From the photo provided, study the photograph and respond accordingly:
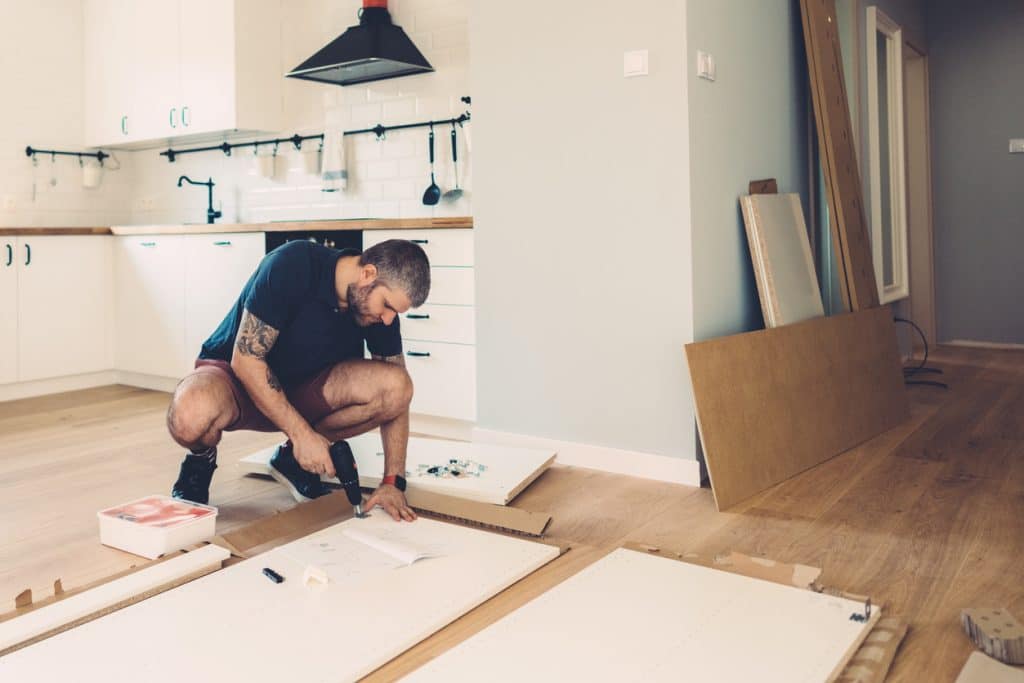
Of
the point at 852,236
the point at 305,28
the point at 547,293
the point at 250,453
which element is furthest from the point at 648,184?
the point at 305,28

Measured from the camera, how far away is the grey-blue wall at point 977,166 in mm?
5531

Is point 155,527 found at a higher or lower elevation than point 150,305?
lower

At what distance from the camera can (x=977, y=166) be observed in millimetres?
5664

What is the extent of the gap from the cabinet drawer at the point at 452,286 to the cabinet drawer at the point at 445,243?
1.4 inches

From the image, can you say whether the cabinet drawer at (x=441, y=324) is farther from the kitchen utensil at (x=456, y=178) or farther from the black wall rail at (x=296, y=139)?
the black wall rail at (x=296, y=139)

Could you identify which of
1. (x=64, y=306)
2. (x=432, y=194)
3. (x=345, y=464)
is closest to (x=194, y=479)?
(x=345, y=464)

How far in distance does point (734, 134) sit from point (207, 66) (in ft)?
10.3

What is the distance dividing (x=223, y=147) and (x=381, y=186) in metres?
1.32

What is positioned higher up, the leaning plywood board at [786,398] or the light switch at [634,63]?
the light switch at [634,63]

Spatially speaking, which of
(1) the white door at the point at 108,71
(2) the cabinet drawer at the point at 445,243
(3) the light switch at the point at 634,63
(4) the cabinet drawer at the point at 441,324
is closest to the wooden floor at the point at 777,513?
(4) the cabinet drawer at the point at 441,324

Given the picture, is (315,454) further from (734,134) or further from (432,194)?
(432,194)

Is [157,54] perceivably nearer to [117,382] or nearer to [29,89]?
[29,89]

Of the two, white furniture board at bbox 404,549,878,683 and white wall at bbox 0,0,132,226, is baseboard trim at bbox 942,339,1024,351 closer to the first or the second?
white furniture board at bbox 404,549,878,683

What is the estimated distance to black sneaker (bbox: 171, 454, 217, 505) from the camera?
254cm
